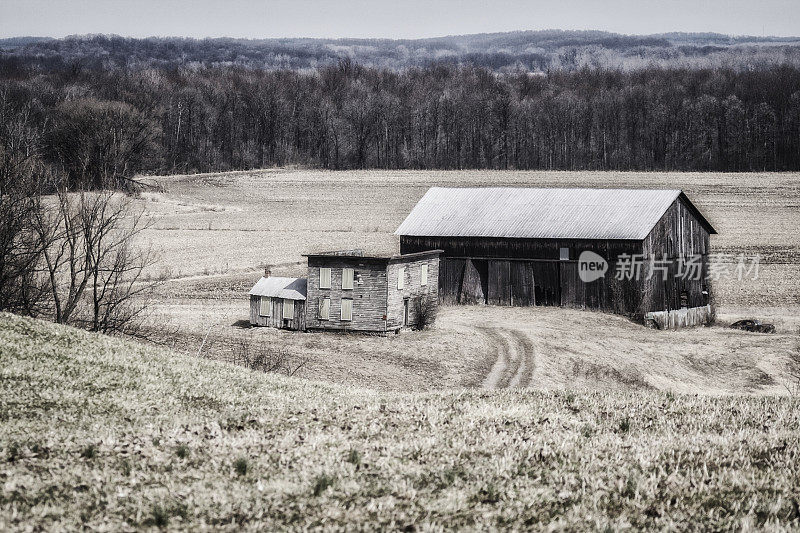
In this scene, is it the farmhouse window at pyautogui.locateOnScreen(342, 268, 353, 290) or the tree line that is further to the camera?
the tree line

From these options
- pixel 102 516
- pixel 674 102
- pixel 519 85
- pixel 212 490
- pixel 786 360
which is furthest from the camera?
pixel 519 85

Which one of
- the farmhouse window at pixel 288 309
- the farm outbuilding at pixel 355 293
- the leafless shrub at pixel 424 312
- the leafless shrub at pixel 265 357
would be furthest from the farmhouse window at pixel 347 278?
the leafless shrub at pixel 265 357

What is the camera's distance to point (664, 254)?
5056 centimetres

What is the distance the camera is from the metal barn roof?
42.6 metres

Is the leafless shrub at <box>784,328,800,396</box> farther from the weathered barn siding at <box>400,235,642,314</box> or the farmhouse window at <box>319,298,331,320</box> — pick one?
the farmhouse window at <box>319,298,331,320</box>

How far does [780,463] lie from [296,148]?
136 m

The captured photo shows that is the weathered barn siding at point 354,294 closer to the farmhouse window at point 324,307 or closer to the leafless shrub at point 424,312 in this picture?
the farmhouse window at point 324,307

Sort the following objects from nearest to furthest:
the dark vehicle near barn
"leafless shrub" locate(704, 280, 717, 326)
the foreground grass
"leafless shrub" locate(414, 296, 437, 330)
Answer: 1. the foreground grass
2. "leafless shrub" locate(414, 296, 437, 330)
3. the dark vehicle near barn
4. "leafless shrub" locate(704, 280, 717, 326)

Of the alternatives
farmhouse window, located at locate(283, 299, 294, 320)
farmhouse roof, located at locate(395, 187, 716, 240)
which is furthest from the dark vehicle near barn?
farmhouse window, located at locate(283, 299, 294, 320)

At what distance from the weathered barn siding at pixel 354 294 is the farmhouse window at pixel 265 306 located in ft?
5.91

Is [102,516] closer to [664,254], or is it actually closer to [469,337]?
[469,337]

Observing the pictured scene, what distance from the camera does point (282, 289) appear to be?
42.9 metres

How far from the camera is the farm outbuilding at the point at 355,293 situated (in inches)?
1651

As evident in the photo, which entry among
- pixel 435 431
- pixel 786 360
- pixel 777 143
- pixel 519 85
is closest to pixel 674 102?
pixel 777 143
